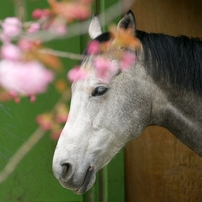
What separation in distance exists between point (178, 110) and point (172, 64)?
23cm

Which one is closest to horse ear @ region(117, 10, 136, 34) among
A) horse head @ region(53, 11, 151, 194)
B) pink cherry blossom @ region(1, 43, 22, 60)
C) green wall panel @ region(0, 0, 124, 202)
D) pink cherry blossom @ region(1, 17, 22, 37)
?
horse head @ region(53, 11, 151, 194)

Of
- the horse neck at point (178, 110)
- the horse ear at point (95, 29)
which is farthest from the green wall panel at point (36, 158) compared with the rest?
the horse neck at point (178, 110)

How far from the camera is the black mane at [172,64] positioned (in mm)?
2402

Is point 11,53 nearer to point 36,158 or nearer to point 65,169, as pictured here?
point 65,169

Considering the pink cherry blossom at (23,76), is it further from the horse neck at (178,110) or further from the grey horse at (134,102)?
the horse neck at (178,110)

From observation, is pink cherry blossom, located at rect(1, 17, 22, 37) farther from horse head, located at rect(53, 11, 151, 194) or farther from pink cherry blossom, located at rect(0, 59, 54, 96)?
horse head, located at rect(53, 11, 151, 194)

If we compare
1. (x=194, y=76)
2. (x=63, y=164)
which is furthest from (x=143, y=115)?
(x=63, y=164)

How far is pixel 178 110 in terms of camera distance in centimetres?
244

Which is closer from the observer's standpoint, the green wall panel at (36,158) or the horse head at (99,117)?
the horse head at (99,117)

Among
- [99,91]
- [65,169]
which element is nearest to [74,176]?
[65,169]

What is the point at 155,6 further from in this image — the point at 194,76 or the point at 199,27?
the point at 194,76

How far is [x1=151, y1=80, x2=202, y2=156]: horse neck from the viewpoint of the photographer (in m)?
2.42

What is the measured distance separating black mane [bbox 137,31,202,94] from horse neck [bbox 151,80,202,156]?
0.04 m

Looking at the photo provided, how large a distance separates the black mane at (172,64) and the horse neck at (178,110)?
0.14 ft
